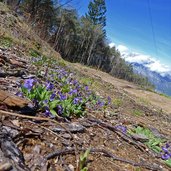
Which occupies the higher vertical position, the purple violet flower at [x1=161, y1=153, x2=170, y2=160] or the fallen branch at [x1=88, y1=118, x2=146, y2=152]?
the fallen branch at [x1=88, y1=118, x2=146, y2=152]

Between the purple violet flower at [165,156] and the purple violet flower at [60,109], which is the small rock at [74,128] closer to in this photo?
the purple violet flower at [60,109]

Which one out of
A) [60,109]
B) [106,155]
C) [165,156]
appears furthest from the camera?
[165,156]

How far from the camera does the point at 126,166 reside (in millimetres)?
3725

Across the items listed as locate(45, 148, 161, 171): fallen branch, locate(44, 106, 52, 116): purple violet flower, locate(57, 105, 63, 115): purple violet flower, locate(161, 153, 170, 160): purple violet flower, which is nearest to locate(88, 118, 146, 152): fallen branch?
locate(161, 153, 170, 160): purple violet flower

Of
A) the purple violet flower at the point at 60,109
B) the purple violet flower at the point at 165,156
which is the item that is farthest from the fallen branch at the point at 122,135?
the purple violet flower at the point at 60,109

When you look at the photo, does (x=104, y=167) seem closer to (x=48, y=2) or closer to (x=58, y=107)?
(x=58, y=107)

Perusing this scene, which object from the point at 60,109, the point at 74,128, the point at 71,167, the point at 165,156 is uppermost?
the point at 60,109

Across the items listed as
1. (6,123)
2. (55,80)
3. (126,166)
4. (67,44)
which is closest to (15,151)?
(6,123)

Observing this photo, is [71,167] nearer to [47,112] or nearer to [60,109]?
[47,112]

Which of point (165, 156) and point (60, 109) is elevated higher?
point (60, 109)

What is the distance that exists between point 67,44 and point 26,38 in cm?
5617

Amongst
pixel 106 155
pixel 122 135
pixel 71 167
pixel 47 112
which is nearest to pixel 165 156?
pixel 122 135

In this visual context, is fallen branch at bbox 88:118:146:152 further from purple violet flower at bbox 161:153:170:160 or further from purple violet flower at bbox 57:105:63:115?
purple violet flower at bbox 57:105:63:115

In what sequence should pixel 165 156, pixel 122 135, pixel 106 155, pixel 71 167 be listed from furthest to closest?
1. pixel 165 156
2. pixel 122 135
3. pixel 106 155
4. pixel 71 167
